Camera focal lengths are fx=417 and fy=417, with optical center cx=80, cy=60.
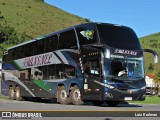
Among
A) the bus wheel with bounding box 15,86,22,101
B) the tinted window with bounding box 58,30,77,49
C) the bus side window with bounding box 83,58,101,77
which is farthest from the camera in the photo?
the bus wheel with bounding box 15,86,22,101

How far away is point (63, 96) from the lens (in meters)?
23.0

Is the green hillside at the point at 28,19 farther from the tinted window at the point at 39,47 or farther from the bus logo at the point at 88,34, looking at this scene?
the bus logo at the point at 88,34

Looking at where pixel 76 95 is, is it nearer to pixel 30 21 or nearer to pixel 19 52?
pixel 19 52

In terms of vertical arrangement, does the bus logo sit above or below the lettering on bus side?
above

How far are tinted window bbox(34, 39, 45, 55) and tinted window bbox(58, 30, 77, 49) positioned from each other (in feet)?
7.99

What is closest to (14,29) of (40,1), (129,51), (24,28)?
(24,28)

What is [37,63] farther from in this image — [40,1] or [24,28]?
[40,1]

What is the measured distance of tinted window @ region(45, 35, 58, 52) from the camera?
24128 mm

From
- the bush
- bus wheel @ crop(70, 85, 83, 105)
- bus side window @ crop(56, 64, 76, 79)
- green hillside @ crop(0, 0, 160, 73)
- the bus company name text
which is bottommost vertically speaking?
bus wheel @ crop(70, 85, 83, 105)

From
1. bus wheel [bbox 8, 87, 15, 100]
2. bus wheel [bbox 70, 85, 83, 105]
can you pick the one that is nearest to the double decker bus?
bus wheel [bbox 70, 85, 83, 105]

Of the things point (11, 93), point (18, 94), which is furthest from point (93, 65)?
point (11, 93)

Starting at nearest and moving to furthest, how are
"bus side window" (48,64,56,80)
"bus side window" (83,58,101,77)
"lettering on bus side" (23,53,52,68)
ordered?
"bus side window" (83,58,101,77) < "bus side window" (48,64,56,80) < "lettering on bus side" (23,53,52,68)

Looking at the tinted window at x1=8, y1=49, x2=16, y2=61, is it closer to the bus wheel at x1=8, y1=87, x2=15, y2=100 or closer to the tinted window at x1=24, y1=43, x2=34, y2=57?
the bus wheel at x1=8, y1=87, x2=15, y2=100

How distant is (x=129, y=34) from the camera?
71.0 ft
